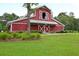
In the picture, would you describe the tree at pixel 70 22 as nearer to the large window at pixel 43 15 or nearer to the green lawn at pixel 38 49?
the large window at pixel 43 15

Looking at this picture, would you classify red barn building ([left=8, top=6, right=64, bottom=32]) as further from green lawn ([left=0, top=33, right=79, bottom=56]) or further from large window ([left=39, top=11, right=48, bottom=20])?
green lawn ([left=0, top=33, right=79, bottom=56])

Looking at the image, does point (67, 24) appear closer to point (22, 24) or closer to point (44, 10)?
point (44, 10)

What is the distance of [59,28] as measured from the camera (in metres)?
38.9

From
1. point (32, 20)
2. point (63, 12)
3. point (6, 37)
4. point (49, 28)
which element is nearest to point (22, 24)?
point (32, 20)

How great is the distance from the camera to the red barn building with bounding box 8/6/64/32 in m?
35.6

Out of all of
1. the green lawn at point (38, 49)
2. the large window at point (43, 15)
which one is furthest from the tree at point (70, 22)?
the green lawn at point (38, 49)

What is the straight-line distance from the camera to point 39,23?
3684 cm

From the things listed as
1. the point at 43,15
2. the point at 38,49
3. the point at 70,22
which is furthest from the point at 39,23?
→ the point at 38,49

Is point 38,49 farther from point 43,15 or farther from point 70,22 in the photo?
point 70,22

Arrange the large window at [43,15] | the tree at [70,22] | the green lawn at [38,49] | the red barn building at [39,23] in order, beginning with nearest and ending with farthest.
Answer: the green lawn at [38,49]
the red barn building at [39,23]
the large window at [43,15]
the tree at [70,22]

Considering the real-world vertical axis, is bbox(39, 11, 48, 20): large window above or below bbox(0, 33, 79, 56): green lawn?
above

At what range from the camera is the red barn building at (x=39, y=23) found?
35.6 metres

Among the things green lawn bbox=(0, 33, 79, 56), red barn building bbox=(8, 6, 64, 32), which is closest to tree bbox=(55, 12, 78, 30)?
red barn building bbox=(8, 6, 64, 32)

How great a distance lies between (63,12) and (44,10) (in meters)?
8.31
